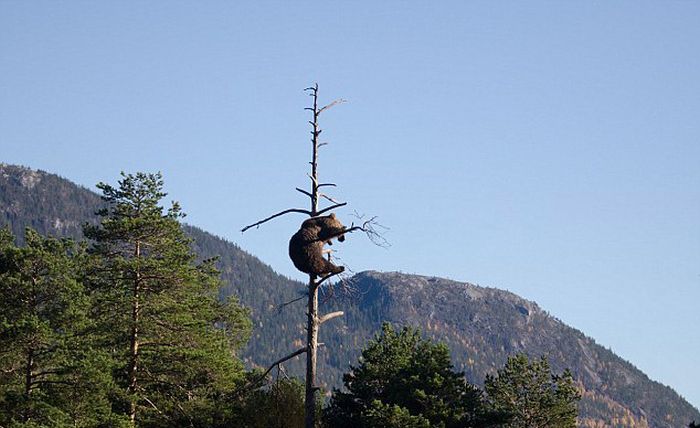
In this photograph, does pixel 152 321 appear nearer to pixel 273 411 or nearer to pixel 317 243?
pixel 273 411

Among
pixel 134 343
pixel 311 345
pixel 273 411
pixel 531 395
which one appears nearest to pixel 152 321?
pixel 134 343

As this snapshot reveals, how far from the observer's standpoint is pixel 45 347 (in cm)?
3853

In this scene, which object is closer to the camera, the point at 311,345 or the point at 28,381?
the point at 311,345

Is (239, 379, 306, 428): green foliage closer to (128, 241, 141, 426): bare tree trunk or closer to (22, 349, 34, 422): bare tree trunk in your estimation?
(128, 241, 141, 426): bare tree trunk

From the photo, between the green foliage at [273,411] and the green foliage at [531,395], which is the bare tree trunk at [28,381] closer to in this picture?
the green foliage at [273,411]

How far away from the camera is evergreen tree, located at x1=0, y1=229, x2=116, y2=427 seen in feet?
124

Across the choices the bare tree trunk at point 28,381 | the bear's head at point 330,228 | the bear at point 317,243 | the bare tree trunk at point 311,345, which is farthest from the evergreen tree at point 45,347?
the bear's head at point 330,228

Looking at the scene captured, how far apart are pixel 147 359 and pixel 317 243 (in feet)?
55.6

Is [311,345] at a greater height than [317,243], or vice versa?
[317,243]

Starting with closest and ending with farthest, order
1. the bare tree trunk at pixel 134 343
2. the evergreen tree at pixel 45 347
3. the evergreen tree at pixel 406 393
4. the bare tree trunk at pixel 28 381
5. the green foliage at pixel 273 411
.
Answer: the evergreen tree at pixel 45 347
the bare tree trunk at pixel 28 381
the bare tree trunk at pixel 134 343
the green foliage at pixel 273 411
the evergreen tree at pixel 406 393

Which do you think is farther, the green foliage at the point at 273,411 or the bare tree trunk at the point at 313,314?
the green foliage at the point at 273,411

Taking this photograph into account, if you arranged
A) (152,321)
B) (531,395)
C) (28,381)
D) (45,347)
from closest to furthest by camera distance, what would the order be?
1. (28,381)
2. (45,347)
3. (152,321)
4. (531,395)

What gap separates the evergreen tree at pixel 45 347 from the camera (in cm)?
3766

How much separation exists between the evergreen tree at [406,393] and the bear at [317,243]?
58.2ft
